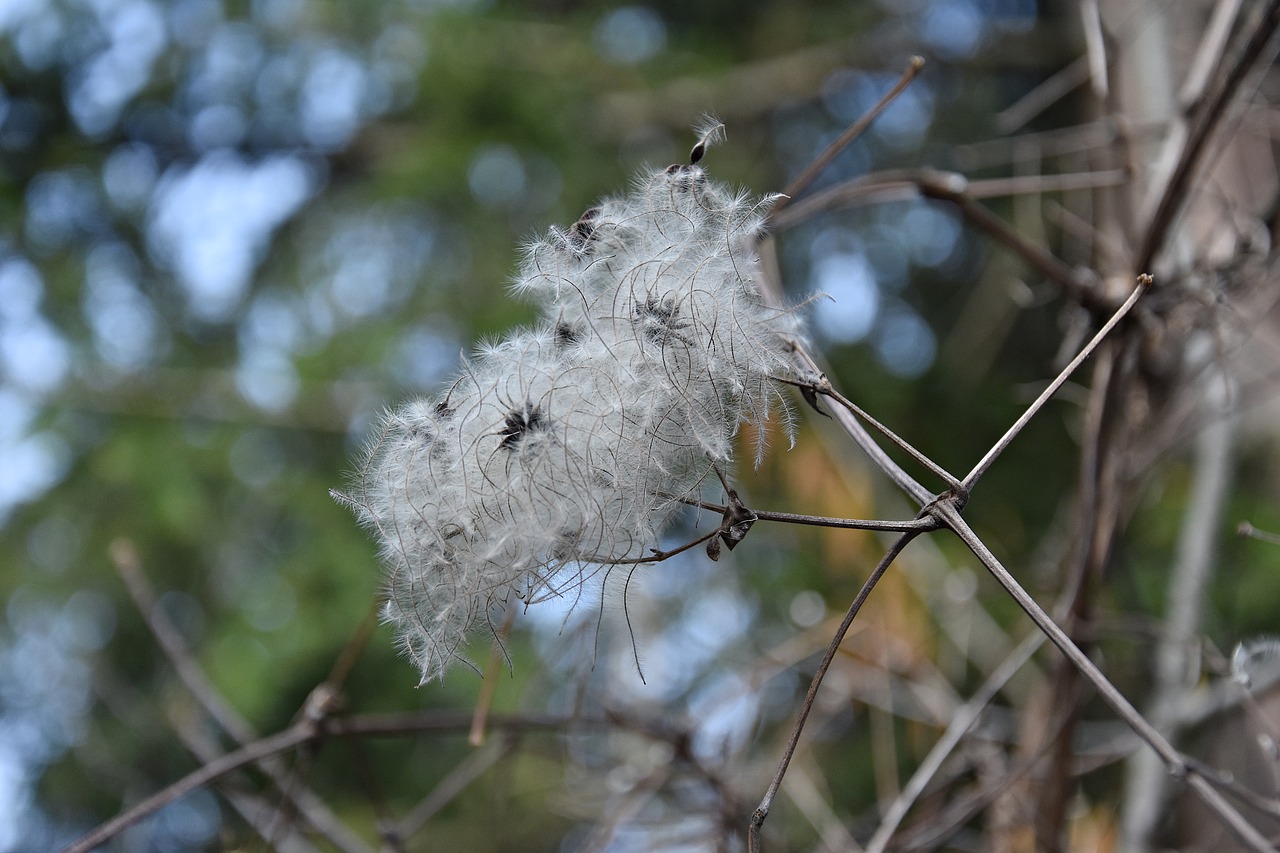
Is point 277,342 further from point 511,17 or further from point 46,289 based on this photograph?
point 511,17

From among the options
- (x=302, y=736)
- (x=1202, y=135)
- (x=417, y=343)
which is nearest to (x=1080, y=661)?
(x=1202, y=135)

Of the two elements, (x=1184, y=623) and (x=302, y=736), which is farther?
(x=1184, y=623)

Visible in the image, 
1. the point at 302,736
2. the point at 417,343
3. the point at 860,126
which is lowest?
the point at 302,736

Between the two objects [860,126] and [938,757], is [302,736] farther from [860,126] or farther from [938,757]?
[860,126]

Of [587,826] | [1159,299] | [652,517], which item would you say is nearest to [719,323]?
[652,517]

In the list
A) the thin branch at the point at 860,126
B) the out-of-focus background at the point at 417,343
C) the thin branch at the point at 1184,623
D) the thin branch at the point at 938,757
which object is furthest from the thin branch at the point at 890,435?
the out-of-focus background at the point at 417,343

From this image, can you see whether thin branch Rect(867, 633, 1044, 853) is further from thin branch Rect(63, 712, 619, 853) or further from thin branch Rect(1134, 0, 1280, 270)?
thin branch Rect(1134, 0, 1280, 270)

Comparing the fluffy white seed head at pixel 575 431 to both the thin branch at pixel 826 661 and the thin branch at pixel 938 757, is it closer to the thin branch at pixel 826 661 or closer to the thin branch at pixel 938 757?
the thin branch at pixel 826 661

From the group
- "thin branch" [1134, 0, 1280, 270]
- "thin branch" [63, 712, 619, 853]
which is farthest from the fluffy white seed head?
"thin branch" [1134, 0, 1280, 270]

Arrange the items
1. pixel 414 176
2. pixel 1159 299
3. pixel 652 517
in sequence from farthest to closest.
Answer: pixel 414 176, pixel 1159 299, pixel 652 517
